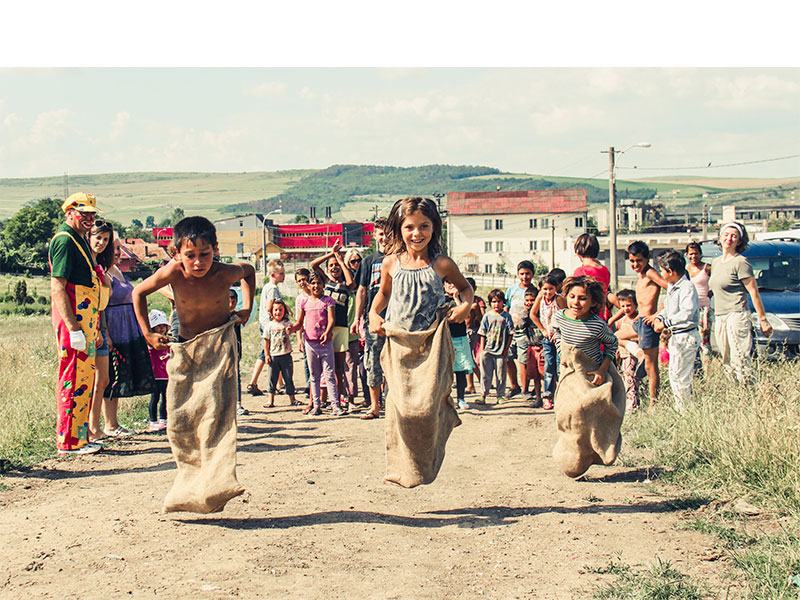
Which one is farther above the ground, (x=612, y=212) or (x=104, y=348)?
(x=612, y=212)

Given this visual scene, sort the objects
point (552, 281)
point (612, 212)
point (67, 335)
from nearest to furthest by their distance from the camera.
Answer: point (67, 335) < point (552, 281) < point (612, 212)

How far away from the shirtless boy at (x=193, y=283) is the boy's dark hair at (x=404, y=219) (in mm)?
1273

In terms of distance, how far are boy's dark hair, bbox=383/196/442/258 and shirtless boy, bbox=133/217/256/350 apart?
1.27 metres

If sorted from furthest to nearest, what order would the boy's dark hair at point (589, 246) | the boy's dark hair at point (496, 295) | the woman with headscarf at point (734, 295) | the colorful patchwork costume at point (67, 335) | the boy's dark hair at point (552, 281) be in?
the boy's dark hair at point (496, 295), the boy's dark hair at point (552, 281), the woman with headscarf at point (734, 295), the boy's dark hair at point (589, 246), the colorful patchwork costume at point (67, 335)

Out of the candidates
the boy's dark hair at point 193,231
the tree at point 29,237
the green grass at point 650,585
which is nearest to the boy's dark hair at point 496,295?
the boy's dark hair at point 193,231

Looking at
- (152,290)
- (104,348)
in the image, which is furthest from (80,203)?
(152,290)

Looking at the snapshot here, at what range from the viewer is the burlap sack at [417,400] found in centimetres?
586

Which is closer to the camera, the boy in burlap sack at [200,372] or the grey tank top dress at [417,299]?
the boy in burlap sack at [200,372]

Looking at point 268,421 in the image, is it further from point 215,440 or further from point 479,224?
point 479,224

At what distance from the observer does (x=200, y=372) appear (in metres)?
6.00

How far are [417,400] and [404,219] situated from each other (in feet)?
4.48

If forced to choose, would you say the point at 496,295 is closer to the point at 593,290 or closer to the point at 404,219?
the point at 593,290

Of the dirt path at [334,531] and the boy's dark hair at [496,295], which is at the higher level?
the boy's dark hair at [496,295]

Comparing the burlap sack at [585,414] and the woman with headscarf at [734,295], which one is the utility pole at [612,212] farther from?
the burlap sack at [585,414]
